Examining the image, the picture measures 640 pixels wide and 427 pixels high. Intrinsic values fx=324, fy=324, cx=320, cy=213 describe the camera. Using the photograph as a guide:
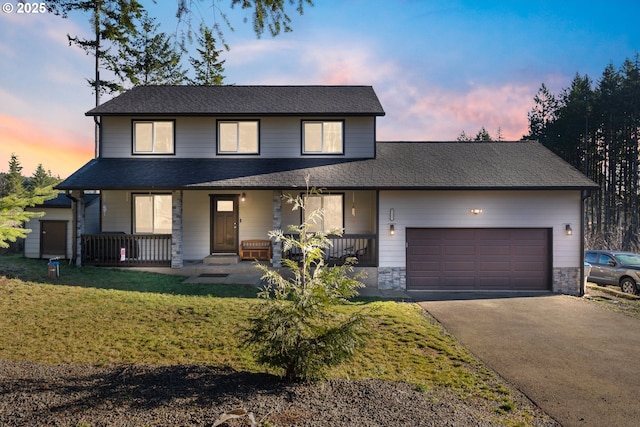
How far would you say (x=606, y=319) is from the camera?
8.25m

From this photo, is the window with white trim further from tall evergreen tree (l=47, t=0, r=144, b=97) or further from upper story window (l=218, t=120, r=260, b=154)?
tall evergreen tree (l=47, t=0, r=144, b=97)

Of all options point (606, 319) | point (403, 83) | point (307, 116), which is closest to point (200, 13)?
point (307, 116)

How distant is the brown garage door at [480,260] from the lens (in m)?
11.2

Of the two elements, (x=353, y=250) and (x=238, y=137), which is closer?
(x=353, y=250)

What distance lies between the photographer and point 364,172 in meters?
11.9

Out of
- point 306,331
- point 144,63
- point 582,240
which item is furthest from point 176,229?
point 144,63

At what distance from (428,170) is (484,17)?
6374 mm

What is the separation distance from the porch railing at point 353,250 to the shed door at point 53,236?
9.29 m

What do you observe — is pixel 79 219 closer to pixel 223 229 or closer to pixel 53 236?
pixel 53 236

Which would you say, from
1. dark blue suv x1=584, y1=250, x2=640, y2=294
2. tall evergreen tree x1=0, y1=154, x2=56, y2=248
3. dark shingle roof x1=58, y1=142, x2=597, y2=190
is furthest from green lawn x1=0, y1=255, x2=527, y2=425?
dark blue suv x1=584, y1=250, x2=640, y2=294

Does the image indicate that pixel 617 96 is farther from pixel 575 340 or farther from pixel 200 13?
pixel 200 13

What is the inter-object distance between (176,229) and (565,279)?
1367 cm

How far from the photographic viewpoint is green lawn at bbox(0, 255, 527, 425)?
4785 millimetres

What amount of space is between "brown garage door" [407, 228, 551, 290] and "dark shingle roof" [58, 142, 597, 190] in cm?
168
